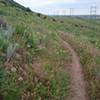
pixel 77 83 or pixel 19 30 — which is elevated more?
pixel 19 30

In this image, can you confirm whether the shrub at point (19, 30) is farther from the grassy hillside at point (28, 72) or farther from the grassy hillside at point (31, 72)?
the grassy hillside at point (28, 72)

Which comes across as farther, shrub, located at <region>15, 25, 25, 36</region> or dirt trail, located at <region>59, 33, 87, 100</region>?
shrub, located at <region>15, 25, 25, 36</region>

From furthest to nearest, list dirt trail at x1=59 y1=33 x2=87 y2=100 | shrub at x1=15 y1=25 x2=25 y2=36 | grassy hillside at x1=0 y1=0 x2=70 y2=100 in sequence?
1. shrub at x1=15 y1=25 x2=25 y2=36
2. dirt trail at x1=59 y1=33 x2=87 y2=100
3. grassy hillside at x1=0 y1=0 x2=70 y2=100

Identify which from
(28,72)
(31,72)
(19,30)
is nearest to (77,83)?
(31,72)

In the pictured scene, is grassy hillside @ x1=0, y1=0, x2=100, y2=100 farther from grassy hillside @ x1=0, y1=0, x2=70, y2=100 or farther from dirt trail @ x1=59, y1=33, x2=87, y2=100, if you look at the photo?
dirt trail @ x1=59, y1=33, x2=87, y2=100

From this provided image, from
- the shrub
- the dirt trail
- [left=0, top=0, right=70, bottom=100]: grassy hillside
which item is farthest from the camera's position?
the shrub

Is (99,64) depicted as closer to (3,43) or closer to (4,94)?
(3,43)

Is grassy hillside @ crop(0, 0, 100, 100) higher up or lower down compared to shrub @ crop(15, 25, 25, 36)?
lower down

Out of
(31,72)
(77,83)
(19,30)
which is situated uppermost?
(19,30)

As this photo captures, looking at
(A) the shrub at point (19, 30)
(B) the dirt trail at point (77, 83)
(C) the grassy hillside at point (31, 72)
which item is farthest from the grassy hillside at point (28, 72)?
(A) the shrub at point (19, 30)

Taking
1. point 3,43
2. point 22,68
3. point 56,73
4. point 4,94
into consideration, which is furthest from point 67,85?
point 4,94

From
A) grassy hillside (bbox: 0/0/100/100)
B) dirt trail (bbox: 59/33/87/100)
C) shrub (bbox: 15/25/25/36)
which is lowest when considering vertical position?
dirt trail (bbox: 59/33/87/100)

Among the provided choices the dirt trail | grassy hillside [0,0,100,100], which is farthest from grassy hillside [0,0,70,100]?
the dirt trail

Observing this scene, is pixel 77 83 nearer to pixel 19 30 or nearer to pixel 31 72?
pixel 31 72
